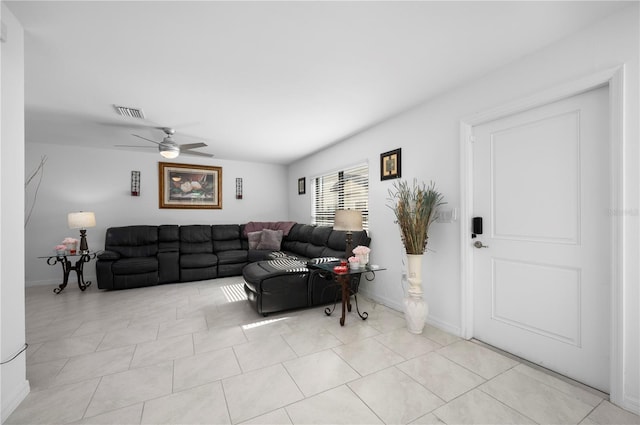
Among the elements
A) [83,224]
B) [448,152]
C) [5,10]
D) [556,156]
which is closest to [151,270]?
[83,224]

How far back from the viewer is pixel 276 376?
1.91m

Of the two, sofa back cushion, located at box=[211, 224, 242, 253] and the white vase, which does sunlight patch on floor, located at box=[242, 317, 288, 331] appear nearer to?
the white vase

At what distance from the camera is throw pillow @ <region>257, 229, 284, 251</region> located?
5.39 metres

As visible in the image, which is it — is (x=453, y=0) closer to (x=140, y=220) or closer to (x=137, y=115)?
(x=137, y=115)

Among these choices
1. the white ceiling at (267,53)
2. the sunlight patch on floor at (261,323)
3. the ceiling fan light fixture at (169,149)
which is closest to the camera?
the white ceiling at (267,53)

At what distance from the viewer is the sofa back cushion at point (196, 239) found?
5086mm

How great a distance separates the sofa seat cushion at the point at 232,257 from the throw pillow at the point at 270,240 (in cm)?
39

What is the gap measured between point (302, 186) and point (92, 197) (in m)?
4.06

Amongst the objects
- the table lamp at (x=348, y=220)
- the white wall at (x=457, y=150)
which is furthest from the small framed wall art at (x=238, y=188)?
the table lamp at (x=348, y=220)

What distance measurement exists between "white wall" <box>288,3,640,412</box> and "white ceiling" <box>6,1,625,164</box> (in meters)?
0.14

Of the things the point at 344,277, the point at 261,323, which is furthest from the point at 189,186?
the point at 344,277

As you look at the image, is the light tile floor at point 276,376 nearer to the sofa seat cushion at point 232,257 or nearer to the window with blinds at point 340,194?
the window with blinds at point 340,194

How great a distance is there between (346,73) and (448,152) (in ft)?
4.32

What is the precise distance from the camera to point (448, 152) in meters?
2.67
